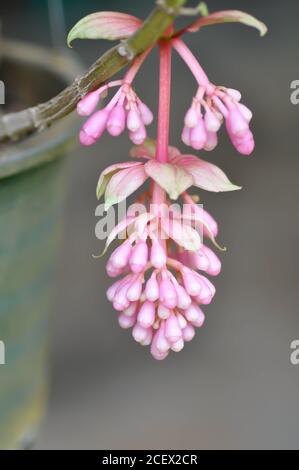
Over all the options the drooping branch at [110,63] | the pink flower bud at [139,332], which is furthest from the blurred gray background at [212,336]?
the pink flower bud at [139,332]

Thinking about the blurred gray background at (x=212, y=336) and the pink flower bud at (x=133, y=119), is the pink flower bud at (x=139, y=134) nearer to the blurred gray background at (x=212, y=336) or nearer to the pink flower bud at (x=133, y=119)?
the pink flower bud at (x=133, y=119)

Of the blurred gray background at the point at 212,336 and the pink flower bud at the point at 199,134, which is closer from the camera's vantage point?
the pink flower bud at the point at 199,134

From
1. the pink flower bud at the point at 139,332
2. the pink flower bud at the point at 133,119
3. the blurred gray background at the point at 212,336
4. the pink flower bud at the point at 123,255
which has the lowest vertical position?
the pink flower bud at the point at 139,332

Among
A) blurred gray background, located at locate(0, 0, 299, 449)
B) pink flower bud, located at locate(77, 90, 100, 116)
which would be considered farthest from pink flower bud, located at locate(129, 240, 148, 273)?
blurred gray background, located at locate(0, 0, 299, 449)

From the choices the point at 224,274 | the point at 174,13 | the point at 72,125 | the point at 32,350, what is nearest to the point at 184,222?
the point at 174,13

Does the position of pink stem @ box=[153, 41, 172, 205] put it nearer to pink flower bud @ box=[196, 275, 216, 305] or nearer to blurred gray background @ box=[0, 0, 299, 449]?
pink flower bud @ box=[196, 275, 216, 305]

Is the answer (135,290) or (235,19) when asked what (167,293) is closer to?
(135,290)

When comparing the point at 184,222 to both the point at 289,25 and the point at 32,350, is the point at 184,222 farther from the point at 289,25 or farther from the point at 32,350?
the point at 289,25
